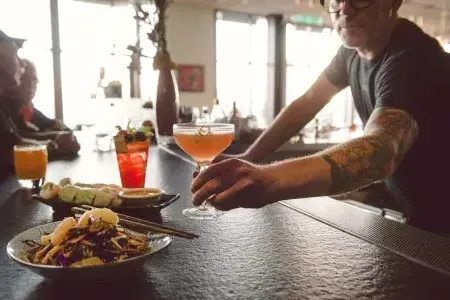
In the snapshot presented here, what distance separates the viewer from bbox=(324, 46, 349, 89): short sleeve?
81.3 inches

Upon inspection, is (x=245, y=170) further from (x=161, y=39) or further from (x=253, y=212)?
(x=161, y=39)

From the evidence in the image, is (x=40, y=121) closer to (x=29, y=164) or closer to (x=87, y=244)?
(x=29, y=164)

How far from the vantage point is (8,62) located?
259cm

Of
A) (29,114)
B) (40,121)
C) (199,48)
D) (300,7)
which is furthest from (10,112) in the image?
(300,7)

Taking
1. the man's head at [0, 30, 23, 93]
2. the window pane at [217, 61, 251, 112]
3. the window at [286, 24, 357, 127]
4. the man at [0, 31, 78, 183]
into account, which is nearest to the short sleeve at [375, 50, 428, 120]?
the man at [0, 31, 78, 183]

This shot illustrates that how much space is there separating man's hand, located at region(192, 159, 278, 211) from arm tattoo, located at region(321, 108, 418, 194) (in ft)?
0.76

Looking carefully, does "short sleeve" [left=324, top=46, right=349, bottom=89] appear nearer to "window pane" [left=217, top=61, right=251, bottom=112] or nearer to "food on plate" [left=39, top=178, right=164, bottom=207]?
"food on plate" [left=39, top=178, right=164, bottom=207]

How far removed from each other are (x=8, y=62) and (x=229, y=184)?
7.40 feet

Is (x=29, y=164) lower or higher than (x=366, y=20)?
lower

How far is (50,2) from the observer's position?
7.82 meters

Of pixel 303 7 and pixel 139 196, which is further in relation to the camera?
pixel 303 7

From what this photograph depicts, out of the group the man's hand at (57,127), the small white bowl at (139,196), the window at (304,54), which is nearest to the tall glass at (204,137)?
the small white bowl at (139,196)

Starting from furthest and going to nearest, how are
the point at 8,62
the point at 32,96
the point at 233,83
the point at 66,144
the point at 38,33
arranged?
the point at 233,83 < the point at 38,33 < the point at 32,96 < the point at 8,62 < the point at 66,144

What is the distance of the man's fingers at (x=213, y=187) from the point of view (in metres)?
0.81
